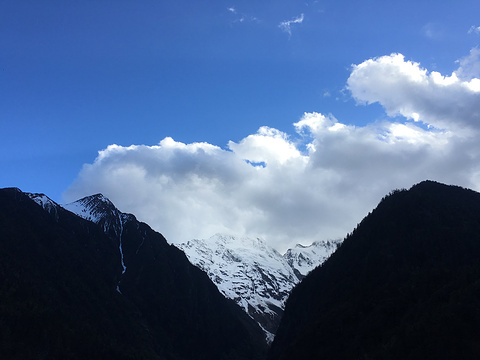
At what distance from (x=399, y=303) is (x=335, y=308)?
35505 mm

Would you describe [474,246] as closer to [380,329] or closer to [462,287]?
[462,287]

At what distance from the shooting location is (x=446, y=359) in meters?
122

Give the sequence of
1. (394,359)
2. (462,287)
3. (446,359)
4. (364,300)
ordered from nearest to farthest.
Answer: (446,359), (394,359), (462,287), (364,300)

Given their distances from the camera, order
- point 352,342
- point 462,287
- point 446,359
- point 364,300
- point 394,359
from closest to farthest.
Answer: point 446,359
point 394,359
point 462,287
point 352,342
point 364,300

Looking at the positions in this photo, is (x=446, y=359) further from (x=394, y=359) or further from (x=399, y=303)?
(x=399, y=303)

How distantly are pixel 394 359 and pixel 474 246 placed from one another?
86707 mm

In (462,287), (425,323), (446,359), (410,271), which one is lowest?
(446,359)

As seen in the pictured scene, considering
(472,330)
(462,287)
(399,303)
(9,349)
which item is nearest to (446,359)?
(472,330)

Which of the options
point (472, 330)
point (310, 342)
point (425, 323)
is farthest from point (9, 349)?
point (472, 330)

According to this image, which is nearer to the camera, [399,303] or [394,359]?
[394,359]

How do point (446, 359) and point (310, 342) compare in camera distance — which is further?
point (310, 342)

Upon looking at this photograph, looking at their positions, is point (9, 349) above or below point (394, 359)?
above

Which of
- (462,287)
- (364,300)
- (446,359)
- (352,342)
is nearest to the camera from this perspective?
(446,359)

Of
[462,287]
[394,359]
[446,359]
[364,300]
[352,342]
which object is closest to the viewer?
[446,359]
